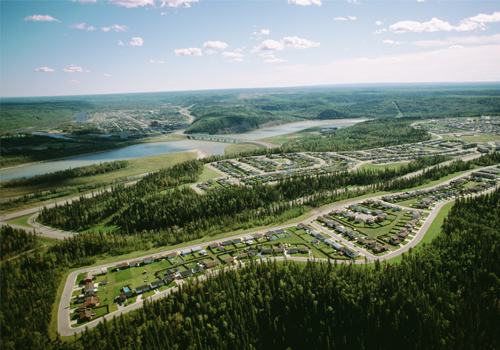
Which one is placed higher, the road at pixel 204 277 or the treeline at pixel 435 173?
→ the treeline at pixel 435 173

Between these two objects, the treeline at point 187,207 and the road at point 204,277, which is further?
the treeline at point 187,207

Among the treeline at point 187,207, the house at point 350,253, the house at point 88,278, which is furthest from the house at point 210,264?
the house at point 350,253

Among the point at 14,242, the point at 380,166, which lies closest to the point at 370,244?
the point at 14,242

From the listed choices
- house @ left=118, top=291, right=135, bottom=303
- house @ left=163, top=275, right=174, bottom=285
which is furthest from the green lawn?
house @ left=163, top=275, right=174, bottom=285

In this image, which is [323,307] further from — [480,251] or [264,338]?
[480,251]

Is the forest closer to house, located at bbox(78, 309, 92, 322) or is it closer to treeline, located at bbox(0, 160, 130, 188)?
house, located at bbox(78, 309, 92, 322)

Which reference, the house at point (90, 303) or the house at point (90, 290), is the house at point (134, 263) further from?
the house at point (90, 303)
